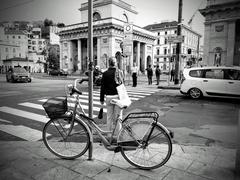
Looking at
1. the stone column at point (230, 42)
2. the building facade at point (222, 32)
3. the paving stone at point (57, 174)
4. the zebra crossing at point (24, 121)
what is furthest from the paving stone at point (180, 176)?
the stone column at point (230, 42)

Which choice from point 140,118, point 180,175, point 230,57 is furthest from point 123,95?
point 230,57

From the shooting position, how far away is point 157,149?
11.3ft

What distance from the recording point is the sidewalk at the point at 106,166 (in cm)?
295

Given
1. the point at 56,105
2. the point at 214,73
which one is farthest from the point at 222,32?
the point at 56,105

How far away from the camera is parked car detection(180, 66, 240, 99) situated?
9648 millimetres

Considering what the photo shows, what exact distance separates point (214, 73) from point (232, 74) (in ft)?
2.73

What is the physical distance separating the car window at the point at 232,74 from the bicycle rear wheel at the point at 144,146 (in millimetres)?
8215

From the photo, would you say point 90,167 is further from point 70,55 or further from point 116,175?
point 70,55

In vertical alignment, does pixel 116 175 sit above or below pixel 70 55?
below

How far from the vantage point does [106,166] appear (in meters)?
3.25

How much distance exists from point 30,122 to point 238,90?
31.1 ft

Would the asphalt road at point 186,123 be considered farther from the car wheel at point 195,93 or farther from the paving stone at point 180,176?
the car wheel at point 195,93

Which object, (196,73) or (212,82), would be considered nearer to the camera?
(212,82)

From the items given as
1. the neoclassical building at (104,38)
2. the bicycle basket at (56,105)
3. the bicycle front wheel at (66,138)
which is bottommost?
the bicycle front wheel at (66,138)
